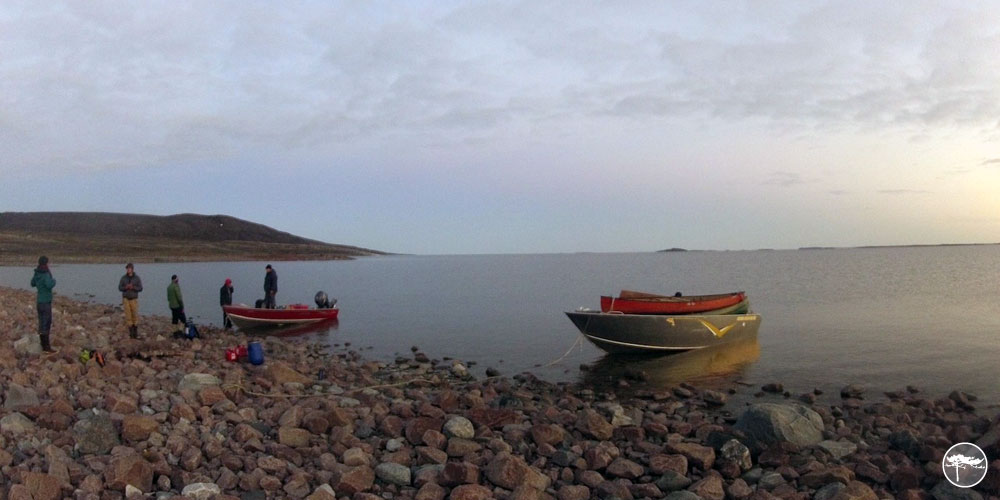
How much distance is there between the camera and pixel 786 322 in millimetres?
29312

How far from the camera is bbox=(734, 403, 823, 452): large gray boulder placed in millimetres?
9227

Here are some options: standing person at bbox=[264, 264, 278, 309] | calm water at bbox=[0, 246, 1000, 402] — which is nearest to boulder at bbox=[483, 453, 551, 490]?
calm water at bbox=[0, 246, 1000, 402]

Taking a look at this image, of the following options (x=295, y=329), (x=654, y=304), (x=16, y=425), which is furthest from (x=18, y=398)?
(x=295, y=329)

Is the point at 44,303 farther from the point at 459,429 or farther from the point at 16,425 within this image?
the point at 459,429

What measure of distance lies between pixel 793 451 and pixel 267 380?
8.71 meters

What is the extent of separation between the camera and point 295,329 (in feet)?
87.5

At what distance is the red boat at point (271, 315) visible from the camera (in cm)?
2438

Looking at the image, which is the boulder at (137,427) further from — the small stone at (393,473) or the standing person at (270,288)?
the standing person at (270,288)

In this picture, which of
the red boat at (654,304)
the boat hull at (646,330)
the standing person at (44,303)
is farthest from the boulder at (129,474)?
the red boat at (654,304)

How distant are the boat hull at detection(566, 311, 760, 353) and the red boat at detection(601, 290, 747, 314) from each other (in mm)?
622

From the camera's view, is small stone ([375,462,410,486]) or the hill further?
the hill

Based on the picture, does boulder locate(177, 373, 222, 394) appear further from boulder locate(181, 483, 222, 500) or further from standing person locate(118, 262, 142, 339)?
standing person locate(118, 262, 142, 339)

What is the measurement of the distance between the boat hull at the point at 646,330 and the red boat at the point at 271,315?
11727mm

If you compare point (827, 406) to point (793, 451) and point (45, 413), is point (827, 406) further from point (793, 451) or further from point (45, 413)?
point (45, 413)
